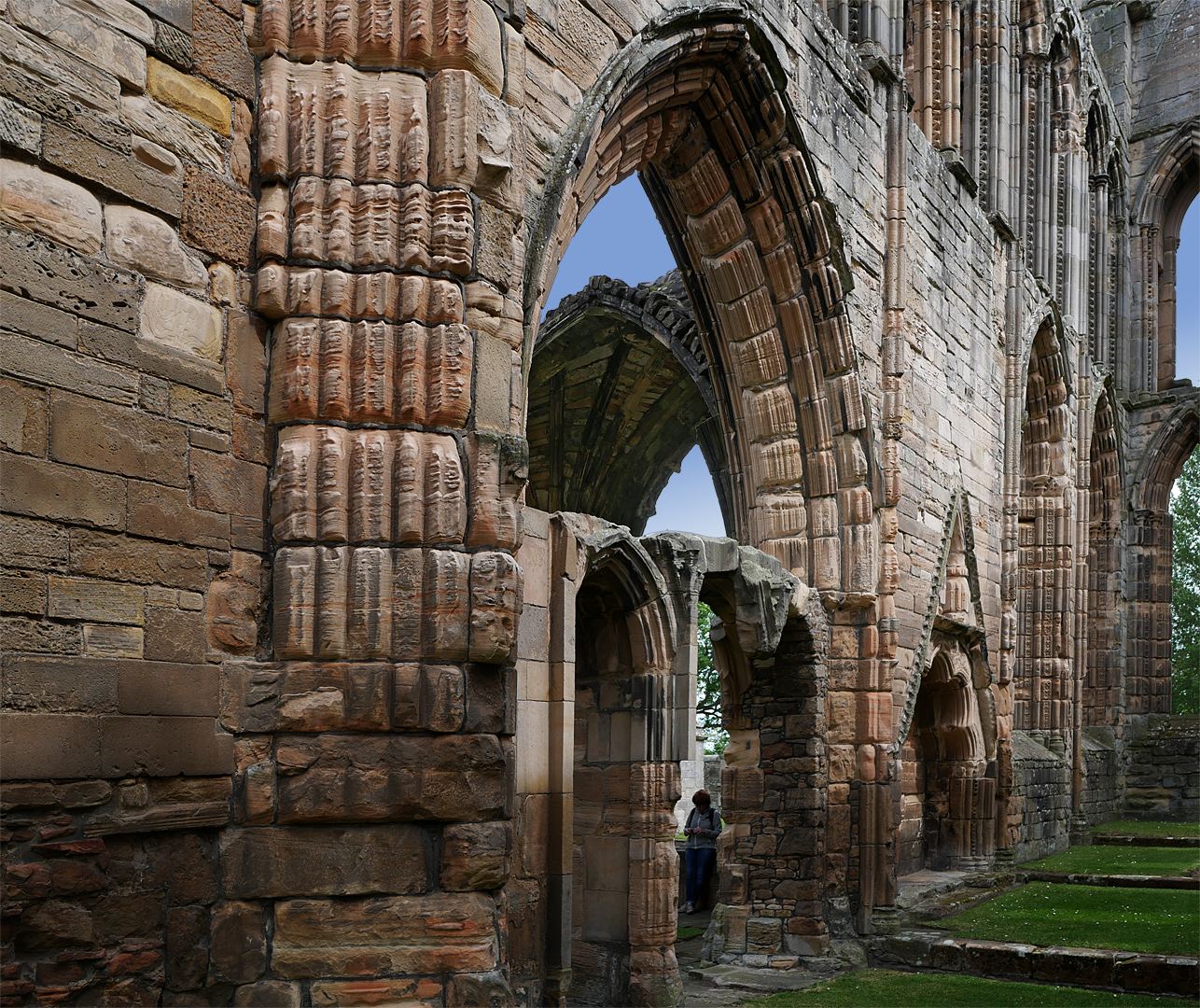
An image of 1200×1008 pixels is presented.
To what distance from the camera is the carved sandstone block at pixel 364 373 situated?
4.72 metres

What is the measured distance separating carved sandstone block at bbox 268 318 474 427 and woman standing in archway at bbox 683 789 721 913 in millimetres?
7465

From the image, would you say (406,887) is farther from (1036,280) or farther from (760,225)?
(1036,280)

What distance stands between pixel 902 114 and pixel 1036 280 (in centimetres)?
552

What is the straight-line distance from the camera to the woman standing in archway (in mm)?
11438

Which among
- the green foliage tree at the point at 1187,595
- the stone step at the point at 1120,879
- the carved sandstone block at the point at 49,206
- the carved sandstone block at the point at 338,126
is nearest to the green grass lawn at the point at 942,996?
the stone step at the point at 1120,879

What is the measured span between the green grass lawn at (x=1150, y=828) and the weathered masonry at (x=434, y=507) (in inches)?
224

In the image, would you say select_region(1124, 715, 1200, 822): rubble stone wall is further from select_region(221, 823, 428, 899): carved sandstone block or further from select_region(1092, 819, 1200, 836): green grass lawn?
select_region(221, 823, 428, 899): carved sandstone block

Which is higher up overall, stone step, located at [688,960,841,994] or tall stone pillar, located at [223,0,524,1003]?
tall stone pillar, located at [223,0,524,1003]

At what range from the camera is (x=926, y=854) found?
1331 centimetres

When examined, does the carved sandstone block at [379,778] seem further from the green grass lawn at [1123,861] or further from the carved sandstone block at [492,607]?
the green grass lawn at [1123,861]

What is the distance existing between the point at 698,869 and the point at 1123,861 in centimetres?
571

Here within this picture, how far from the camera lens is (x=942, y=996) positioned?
7688 mm

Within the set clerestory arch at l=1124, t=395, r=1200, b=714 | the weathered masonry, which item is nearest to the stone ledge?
the weathered masonry

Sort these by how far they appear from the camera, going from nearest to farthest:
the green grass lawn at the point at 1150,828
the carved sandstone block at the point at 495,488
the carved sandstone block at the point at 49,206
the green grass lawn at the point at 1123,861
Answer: the carved sandstone block at the point at 49,206 < the carved sandstone block at the point at 495,488 < the green grass lawn at the point at 1123,861 < the green grass lawn at the point at 1150,828
